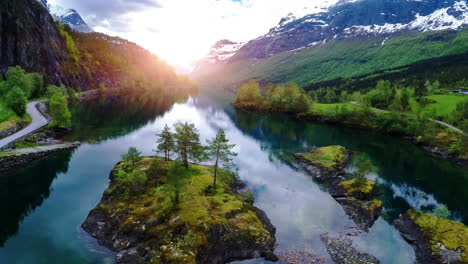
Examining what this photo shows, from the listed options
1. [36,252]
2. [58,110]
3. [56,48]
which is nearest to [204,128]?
[58,110]

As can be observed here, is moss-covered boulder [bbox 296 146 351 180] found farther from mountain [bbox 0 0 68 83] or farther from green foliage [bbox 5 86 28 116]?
mountain [bbox 0 0 68 83]

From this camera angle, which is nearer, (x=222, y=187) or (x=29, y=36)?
(x=222, y=187)

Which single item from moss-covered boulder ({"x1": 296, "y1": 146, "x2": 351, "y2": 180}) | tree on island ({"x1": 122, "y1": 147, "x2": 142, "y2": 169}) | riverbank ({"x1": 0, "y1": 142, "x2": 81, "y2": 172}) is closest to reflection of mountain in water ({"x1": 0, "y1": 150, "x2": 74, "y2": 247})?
A: riverbank ({"x1": 0, "y1": 142, "x2": 81, "y2": 172})

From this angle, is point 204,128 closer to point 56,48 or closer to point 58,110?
point 58,110

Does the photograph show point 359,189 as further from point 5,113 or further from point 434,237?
point 5,113

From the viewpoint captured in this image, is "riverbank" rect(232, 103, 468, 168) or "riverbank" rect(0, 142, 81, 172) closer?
"riverbank" rect(0, 142, 81, 172)

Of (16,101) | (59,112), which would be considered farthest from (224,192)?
(16,101)
